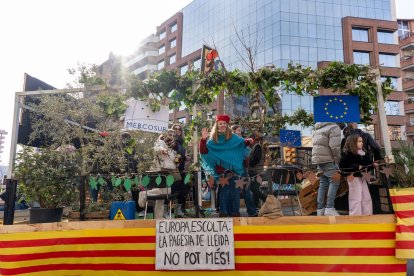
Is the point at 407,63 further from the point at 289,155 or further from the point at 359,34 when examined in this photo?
the point at 289,155

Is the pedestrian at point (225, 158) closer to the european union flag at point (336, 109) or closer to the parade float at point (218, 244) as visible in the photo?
the parade float at point (218, 244)

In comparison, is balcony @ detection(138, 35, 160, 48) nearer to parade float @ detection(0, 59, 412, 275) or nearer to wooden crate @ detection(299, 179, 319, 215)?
wooden crate @ detection(299, 179, 319, 215)

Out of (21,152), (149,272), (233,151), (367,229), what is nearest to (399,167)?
(367,229)

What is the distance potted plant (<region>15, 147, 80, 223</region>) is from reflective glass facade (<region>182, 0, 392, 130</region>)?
36885 millimetres

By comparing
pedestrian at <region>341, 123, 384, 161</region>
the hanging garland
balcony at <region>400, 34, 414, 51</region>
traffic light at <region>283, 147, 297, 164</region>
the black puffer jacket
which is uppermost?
balcony at <region>400, 34, 414, 51</region>

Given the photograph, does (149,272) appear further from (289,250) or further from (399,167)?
(399,167)

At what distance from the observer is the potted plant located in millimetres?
5172

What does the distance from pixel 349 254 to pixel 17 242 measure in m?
4.21

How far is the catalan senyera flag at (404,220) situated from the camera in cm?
354

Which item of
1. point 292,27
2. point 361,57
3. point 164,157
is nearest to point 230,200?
point 164,157

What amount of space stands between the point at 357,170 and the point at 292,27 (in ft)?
144

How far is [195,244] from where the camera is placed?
3969mm

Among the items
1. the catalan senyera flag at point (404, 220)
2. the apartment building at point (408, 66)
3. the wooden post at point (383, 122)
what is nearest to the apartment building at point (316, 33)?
the apartment building at point (408, 66)

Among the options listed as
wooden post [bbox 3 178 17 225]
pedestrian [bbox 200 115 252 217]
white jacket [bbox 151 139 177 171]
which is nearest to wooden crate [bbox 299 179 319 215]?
pedestrian [bbox 200 115 252 217]
